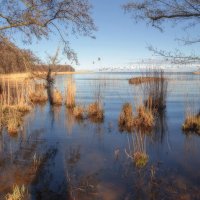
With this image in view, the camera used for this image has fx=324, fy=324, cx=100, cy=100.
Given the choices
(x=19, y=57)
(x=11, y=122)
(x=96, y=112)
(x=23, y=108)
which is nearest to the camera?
(x=11, y=122)

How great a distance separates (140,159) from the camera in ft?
22.0

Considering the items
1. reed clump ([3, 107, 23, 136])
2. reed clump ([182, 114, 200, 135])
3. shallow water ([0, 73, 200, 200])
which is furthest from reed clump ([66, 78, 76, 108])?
reed clump ([182, 114, 200, 135])

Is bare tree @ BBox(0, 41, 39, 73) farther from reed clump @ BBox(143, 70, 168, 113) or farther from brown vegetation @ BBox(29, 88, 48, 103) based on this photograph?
brown vegetation @ BBox(29, 88, 48, 103)

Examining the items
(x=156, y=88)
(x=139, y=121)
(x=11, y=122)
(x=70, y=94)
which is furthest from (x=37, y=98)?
(x=139, y=121)

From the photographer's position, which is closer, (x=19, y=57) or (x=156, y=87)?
(x=19, y=57)

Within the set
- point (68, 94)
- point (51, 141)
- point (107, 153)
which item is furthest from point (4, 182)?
point (68, 94)

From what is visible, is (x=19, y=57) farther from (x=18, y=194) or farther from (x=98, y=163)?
(x=18, y=194)

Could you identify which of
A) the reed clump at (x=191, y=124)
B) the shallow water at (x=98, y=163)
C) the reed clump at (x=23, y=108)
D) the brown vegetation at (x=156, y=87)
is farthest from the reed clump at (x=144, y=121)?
the reed clump at (x=23, y=108)

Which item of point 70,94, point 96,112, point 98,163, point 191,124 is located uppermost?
point 70,94

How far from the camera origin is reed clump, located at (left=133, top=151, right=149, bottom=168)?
6.58 m

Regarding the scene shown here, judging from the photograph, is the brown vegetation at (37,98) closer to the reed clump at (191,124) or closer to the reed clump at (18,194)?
the reed clump at (191,124)

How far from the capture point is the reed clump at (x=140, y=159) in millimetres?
6578

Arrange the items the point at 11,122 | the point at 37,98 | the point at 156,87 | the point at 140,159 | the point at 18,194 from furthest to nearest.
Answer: the point at 37,98, the point at 156,87, the point at 11,122, the point at 140,159, the point at 18,194

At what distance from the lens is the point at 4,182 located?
18.3 ft
